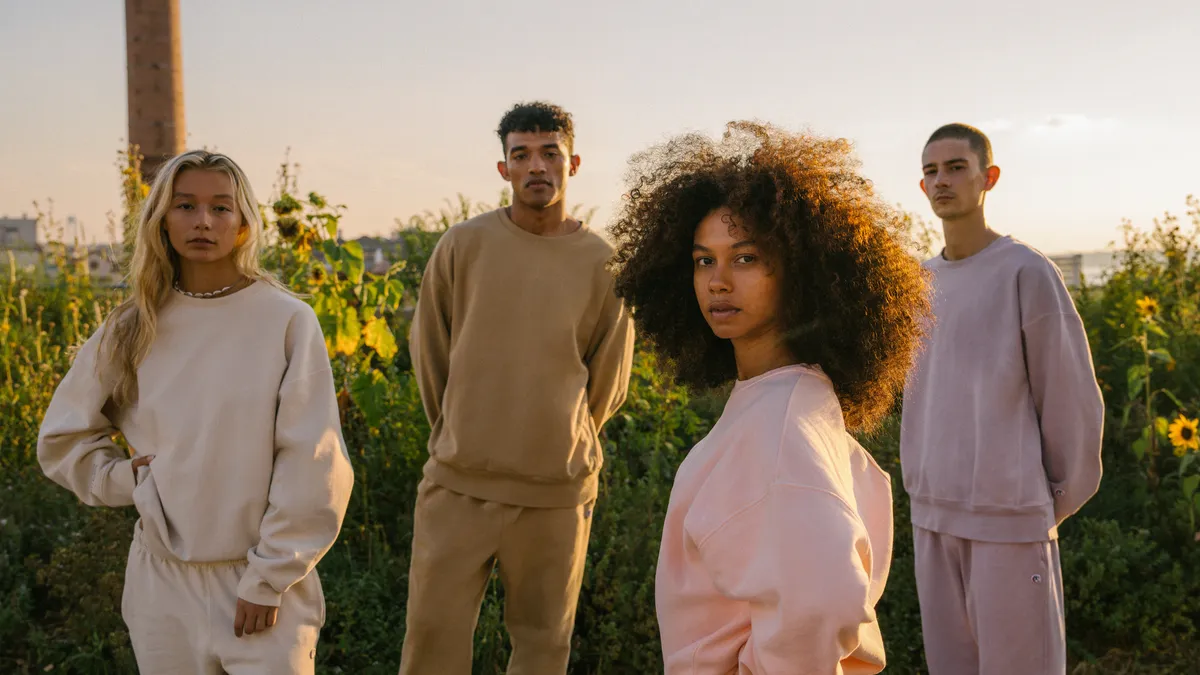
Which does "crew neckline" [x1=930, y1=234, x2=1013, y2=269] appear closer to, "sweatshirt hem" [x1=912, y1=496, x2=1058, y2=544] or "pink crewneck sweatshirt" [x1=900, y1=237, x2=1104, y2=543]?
Answer: "pink crewneck sweatshirt" [x1=900, y1=237, x2=1104, y2=543]

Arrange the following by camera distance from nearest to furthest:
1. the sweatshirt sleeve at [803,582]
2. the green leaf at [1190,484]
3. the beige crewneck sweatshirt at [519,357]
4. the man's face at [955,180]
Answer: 1. the sweatshirt sleeve at [803,582]
2. the man's face at [955,180]
3. the beige crewneck sweatshirt at [519,357]
4. the green leaf at [1190,484]

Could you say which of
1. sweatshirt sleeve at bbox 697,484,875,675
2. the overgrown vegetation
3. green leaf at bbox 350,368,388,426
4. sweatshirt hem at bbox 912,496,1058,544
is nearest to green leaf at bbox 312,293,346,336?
the overgrown vegetation

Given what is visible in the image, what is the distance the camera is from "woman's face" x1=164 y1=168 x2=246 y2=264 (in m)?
2.46

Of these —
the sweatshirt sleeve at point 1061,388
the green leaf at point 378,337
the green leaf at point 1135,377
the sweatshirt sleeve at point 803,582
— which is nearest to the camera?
the sweatshirt sleeve at point 803,582

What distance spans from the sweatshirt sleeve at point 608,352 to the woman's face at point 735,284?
1680mm

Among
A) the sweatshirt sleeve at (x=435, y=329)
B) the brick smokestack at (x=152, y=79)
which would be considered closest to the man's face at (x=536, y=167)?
the sweatshirt sleeve at (x=435, y=329)

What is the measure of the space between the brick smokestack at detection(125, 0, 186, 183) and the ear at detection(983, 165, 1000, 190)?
493 cm

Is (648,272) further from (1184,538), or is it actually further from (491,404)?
(1184,538)

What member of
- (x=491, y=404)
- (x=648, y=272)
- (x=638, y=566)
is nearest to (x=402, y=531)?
(x=638, y=566)

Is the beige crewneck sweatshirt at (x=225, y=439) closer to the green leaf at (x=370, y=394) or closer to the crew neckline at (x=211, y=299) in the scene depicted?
the crew neckline at (x=211, y=299)

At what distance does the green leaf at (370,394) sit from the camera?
4457 millimetres

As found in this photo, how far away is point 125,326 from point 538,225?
53.8 inches

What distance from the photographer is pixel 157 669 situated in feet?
7.70

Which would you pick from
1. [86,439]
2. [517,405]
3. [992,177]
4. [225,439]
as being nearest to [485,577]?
[517,405]
